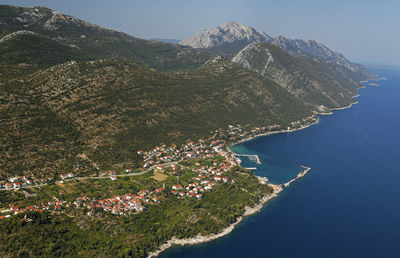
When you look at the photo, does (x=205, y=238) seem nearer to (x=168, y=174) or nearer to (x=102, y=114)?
(x=168, y=174)

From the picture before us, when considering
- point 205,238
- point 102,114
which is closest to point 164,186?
point 205,238

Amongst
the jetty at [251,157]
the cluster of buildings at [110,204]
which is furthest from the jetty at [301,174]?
the cluster of buildings at [110,204]

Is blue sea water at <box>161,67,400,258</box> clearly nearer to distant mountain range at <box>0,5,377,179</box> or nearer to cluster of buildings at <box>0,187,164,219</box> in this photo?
cluster of buildings at <box>0,187,164,219</box>

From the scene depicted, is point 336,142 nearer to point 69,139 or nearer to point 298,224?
point 298,224

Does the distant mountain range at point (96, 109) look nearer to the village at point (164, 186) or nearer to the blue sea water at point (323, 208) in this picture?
the village at point (164, 186)

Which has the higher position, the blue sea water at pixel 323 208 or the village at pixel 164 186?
the village at pixel 164 186

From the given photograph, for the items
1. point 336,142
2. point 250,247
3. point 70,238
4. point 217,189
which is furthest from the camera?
point 336,142

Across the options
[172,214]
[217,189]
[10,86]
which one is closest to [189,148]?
[217,189]

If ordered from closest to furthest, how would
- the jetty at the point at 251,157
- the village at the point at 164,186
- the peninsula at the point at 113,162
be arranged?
the peninsula at the point at 113,162 < the village at the point at 164,186 < the jetty at the point at 251,157
